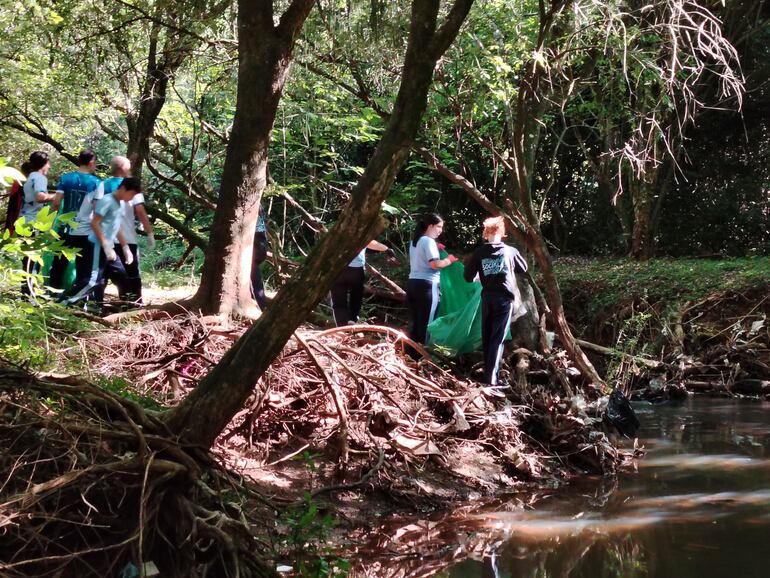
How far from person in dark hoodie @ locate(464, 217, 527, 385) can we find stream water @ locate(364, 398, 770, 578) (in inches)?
62.8

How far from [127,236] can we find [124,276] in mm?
499

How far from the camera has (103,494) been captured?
4227 millimetres

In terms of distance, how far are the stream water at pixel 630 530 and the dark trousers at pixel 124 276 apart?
458 centimetres

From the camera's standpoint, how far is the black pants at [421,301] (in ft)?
29.6

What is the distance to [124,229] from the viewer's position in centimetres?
892

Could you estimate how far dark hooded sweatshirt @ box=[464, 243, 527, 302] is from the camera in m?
8.41

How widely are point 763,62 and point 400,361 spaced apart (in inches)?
549

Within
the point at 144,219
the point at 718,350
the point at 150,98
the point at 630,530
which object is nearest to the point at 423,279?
the point at 144,219

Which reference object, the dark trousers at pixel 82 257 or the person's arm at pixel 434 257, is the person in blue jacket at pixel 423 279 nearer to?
the person's arm at pixel 434 257

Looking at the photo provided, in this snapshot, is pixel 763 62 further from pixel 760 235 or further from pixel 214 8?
pixel 214 8

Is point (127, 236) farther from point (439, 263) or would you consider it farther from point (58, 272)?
point (439, 263)

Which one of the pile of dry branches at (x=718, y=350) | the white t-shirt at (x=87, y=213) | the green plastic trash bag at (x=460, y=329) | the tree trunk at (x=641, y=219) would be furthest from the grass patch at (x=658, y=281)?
the white t-shirt at (x=87, y=213)

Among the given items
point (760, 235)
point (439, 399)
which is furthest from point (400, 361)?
point (760, 235)

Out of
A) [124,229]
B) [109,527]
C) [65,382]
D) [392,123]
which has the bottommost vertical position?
[109,527]
